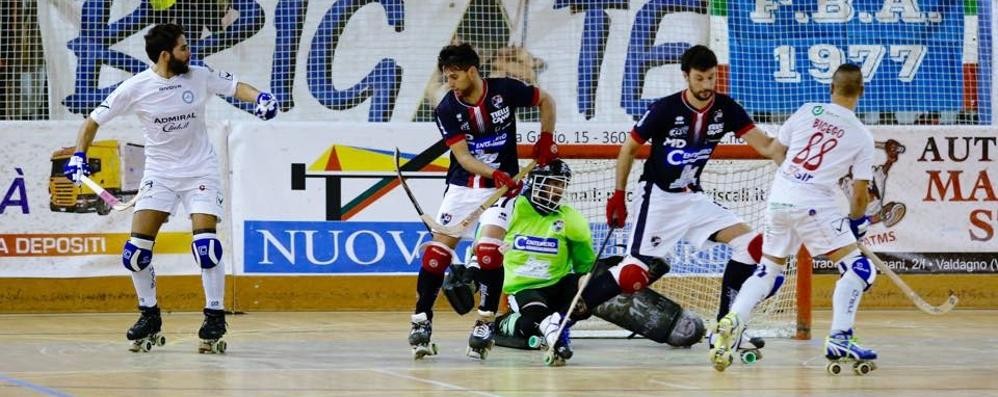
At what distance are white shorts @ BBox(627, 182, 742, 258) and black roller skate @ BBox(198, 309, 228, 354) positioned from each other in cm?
237

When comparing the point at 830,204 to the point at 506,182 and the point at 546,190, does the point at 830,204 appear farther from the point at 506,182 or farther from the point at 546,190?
the point at 546,190

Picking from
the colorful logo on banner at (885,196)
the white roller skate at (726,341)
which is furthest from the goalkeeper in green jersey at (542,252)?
the colorful logo on banner at (885,196)

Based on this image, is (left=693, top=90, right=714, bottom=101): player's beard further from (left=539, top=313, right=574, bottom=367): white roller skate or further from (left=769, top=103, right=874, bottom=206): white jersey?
(left=539, top=313, right=574, bottom=367): white roller skate

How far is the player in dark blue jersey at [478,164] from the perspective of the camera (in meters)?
9.20

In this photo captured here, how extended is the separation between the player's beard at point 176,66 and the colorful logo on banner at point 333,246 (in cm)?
373

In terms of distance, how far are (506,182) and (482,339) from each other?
866 millimetres

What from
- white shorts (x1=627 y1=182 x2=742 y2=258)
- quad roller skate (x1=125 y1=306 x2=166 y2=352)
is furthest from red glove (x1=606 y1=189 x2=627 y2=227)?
quad roller skate (x1=125 y1=306 x2=166 y2=352)

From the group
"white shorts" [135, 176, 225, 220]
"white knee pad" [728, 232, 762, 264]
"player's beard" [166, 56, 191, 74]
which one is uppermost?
"player's beard" [166, 56, 191, 74]

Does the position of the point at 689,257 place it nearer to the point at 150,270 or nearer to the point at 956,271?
the point at 956,271

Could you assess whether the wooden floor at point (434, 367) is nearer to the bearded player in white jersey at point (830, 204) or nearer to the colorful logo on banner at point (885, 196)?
the bearded player in white jersey at point (830, 204)

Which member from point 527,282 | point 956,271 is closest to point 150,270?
point 527,282

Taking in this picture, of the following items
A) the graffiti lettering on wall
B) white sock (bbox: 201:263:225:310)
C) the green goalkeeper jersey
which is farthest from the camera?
the graffiti lettering on wall

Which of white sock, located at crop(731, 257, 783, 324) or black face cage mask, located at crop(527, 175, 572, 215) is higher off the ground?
black face cage mask, located at crop(527, 175, 572, 215)

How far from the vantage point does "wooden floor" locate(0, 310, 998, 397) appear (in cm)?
763
